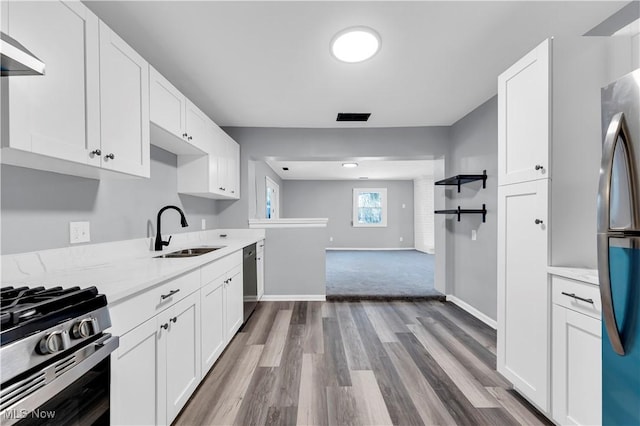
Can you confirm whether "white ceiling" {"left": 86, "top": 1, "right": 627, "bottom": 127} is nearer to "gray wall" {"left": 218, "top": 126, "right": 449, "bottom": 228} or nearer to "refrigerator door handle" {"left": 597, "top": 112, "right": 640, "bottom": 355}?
"gray wall" {"left": 218, "top": 126, "right": 449, "bottom": 228}

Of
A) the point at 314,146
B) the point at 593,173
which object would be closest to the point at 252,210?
the point at 314,146

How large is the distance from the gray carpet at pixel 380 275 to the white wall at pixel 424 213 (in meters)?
0.90

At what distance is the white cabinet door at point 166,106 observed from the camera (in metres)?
1.79

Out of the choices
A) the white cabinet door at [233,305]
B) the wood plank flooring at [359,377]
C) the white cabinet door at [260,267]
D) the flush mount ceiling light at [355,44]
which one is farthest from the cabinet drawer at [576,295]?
the white cabinet door at [260,267]

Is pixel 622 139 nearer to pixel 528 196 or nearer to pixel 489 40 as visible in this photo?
pixel 528 196

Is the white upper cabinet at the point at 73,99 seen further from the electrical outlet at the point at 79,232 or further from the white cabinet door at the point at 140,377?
the white cabinet door at the point at 140,377

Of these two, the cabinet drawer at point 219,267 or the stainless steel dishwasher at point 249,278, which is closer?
the cabinet drawer at point 219,267

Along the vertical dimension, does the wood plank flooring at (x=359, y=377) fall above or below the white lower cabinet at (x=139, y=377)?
below

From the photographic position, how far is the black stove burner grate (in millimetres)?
653

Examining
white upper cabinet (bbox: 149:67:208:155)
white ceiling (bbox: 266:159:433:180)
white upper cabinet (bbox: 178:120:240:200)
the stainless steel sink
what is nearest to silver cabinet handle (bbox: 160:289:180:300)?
the stainless steel sink

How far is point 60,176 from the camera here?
148 cm

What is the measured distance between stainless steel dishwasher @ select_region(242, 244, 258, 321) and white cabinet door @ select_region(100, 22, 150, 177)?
1462mm

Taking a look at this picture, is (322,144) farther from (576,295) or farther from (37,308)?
(37,308)

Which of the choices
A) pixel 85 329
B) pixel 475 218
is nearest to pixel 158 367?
pixel 85 329
